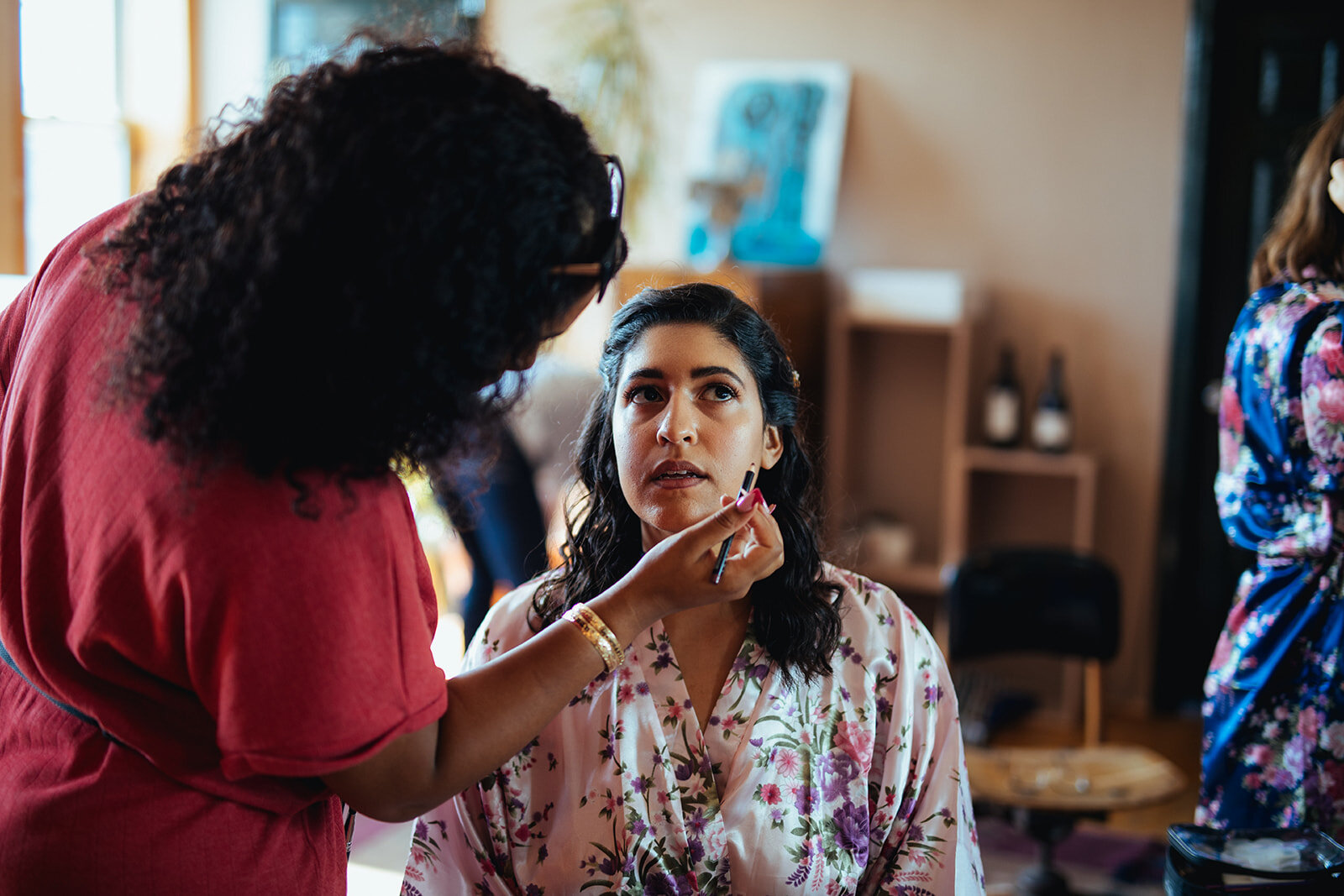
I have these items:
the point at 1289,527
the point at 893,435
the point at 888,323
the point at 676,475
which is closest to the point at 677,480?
the point at 676,475

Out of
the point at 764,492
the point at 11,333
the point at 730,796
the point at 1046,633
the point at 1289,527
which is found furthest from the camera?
the point at 1046,633

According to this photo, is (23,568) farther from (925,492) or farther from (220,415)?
(925,492)

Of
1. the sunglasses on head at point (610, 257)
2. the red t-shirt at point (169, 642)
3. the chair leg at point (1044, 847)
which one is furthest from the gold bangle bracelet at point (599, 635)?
the chair leg at point (1044, 847)

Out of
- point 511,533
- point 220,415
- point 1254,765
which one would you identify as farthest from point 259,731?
point 511,533

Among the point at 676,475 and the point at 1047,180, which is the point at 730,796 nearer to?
the point at 676,475

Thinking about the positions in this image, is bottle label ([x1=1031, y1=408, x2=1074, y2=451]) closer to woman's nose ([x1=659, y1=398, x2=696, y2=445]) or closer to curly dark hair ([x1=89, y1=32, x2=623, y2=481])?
woman's nose ([x1=659, y1=398, x2=696, y2=445])

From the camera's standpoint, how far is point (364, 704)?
86cm

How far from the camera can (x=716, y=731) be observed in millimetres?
1400

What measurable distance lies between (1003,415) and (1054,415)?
0.55ft

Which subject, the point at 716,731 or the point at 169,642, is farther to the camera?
the point at 716,731

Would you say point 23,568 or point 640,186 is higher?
point 640,186

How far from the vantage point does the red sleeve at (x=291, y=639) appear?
84cm

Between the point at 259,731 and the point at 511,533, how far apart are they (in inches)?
88.8

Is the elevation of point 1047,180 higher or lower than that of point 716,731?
higher
